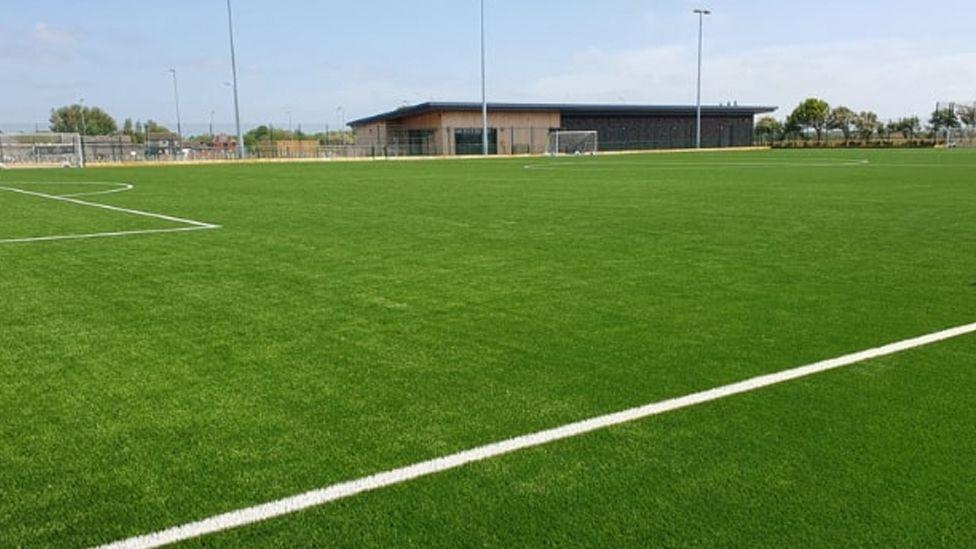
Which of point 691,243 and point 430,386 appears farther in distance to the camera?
point 691,243

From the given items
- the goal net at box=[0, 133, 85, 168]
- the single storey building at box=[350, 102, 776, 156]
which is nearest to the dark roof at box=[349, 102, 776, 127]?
the single storey building at box=[350, 102, 776, 156]

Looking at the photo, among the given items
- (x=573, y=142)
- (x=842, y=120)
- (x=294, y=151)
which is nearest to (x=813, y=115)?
(x=842, y=120)

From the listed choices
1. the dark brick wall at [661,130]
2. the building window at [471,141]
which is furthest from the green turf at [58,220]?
the dark brick wall at [661,130]

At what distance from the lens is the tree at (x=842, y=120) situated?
80.6m

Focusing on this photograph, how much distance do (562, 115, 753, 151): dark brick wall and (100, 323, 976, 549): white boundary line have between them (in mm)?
71976

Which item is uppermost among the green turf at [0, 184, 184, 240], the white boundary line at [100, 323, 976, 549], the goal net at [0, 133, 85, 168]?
the goal net at [0, 133, 85, 168]

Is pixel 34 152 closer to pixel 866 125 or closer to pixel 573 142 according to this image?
pixel 573 142

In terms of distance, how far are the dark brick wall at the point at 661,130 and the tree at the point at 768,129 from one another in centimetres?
336

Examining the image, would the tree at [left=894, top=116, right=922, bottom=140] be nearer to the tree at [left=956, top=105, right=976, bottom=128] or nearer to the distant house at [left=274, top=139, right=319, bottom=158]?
the tree at [left=956, top=105, right=976, bottom=128]

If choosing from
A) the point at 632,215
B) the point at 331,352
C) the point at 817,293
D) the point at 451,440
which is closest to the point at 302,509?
the point at 451,440

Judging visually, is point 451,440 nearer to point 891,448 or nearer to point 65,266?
point 891,448

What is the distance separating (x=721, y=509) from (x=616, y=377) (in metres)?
1.37

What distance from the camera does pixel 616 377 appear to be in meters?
4.07

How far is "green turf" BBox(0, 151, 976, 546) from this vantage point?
2.73 meters
